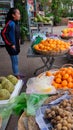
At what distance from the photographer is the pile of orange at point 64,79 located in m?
2.85

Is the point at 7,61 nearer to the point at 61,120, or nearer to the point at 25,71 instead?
the point at 25,71

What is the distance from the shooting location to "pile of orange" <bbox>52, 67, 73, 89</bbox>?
2.85 meters

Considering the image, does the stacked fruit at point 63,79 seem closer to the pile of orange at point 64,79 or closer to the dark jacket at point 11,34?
the pile of orange at point 64,79

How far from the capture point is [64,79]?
3.00 meters

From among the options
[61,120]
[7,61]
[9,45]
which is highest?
[61,120]

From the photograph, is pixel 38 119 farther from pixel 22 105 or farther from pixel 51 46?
pixel 51 46

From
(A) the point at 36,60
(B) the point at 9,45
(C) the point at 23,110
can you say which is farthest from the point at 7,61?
(C) the point at 23,110

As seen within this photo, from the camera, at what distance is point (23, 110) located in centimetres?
230

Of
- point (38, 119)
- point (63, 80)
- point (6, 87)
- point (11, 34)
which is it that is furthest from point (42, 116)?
point (11, 34)

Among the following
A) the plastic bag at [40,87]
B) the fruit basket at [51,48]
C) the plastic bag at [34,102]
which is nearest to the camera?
the plastic bag at [34,102]

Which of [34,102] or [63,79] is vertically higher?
[34,102]

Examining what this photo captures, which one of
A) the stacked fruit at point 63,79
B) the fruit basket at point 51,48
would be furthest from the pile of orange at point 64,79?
the fruit basket at point 51,48

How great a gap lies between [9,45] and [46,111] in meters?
3.19

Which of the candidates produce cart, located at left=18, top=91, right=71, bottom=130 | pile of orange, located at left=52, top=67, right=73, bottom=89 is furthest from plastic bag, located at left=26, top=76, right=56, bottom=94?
produce cart, located at left=18, top=91, right=71, bottom=130
